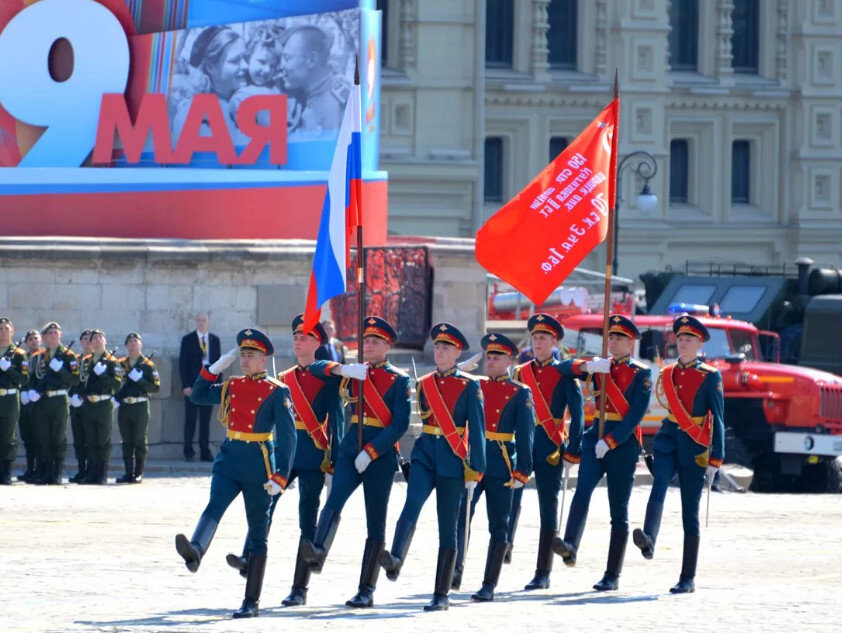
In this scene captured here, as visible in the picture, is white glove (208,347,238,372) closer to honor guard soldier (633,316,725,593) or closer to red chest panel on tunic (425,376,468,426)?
red chest panel on tunic (425,376,468,426)

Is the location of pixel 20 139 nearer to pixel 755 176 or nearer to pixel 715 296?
pixel 715 296

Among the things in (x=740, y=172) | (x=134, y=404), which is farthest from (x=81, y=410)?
(x=740, y=172)

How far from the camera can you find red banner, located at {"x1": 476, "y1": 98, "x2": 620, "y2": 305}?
560 inches

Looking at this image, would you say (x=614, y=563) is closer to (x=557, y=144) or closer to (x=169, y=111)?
(x=169, y=111)

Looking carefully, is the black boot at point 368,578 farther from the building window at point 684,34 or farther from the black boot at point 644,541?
the building window at point 684,34

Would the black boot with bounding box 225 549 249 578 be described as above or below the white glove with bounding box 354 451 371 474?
below

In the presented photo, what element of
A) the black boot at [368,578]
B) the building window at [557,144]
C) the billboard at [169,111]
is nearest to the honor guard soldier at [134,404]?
the billboard at [169,111]

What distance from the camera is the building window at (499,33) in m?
47.1

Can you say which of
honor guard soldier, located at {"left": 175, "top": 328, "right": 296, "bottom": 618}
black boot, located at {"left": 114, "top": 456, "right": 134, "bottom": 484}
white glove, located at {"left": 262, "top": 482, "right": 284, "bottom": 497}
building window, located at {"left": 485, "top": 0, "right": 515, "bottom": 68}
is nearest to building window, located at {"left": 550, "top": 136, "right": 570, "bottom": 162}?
building window, located at {"left": 485, "top": 0, "right": 515, "bottom": 68}

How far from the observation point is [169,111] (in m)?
23.8

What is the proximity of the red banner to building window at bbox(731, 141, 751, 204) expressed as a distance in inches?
1426

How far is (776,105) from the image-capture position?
49.9m

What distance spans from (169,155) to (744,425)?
22.5 feet

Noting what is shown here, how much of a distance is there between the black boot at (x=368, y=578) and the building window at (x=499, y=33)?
115 ft
